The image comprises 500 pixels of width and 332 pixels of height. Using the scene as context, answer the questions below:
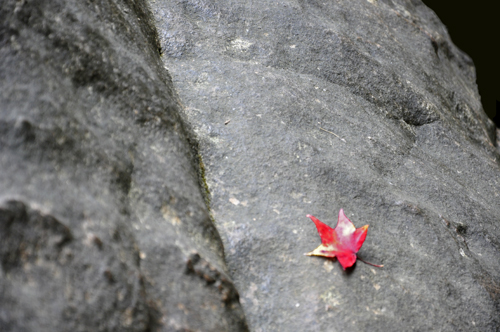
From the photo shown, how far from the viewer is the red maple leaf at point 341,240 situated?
119 cm

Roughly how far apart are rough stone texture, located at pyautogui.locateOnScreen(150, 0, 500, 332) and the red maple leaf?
3cm

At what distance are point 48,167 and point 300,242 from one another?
0.70 metres

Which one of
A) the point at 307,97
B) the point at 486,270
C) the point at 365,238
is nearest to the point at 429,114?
the point at 307,97

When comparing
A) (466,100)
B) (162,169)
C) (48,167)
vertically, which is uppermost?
(48,167)

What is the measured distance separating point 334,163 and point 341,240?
0.33 meters

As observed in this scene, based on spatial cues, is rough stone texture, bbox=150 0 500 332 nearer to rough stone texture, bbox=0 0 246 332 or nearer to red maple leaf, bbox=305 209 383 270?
red maple leaf, bbox=305 209 383 270

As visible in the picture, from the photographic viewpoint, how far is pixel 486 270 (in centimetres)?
142

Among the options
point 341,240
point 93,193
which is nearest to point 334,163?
point 341,240

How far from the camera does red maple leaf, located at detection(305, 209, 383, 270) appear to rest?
119 centimetres

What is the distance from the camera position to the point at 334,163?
146cm

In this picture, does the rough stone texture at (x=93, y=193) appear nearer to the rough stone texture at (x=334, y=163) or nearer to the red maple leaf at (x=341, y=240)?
the rough stone texture at (x=334, y=163)

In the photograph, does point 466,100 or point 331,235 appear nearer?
point 331,235

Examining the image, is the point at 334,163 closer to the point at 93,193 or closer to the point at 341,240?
the point at 341,240

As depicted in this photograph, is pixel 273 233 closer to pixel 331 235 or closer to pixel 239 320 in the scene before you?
pixel 331 235
